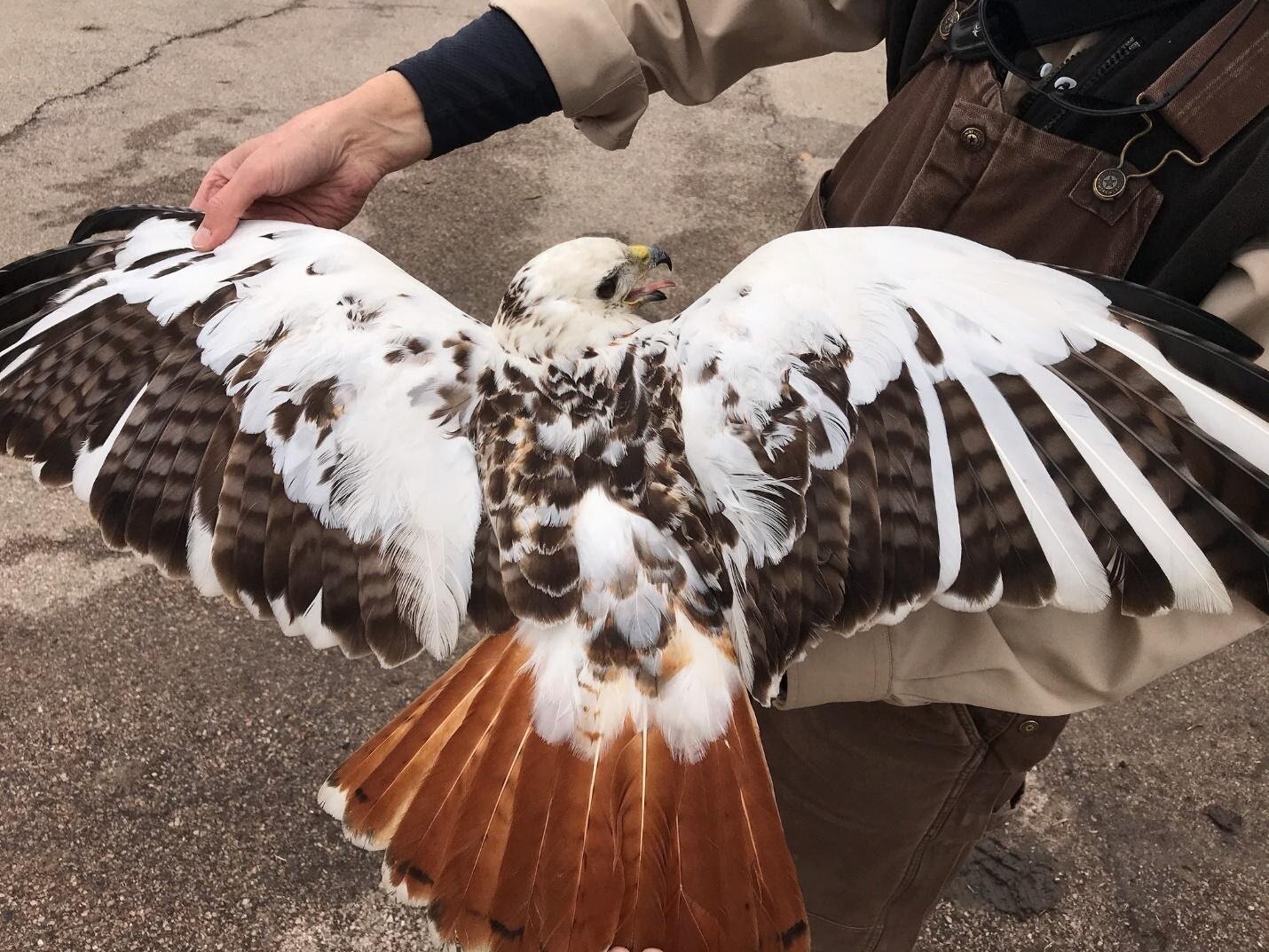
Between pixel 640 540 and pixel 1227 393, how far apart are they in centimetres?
107

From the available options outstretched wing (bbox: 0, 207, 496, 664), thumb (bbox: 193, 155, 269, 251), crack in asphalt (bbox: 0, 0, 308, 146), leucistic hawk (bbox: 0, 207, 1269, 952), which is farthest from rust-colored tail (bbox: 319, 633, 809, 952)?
crack in asphalt (bbox: 0, 0, 308, 146)

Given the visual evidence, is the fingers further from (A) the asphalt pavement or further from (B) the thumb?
(A) the asphalt pavement

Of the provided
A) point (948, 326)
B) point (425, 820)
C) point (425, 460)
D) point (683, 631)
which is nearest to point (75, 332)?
point (425, 460)

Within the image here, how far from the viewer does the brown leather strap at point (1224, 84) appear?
1.50m

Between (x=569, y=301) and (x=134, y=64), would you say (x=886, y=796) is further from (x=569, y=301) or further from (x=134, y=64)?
(x=134, y=64)

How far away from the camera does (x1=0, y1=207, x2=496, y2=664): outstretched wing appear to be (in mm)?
1888

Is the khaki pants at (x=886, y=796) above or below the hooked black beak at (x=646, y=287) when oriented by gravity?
below

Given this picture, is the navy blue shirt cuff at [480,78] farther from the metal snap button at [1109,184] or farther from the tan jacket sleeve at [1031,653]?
the tan jacket sleeve at [1031,653]

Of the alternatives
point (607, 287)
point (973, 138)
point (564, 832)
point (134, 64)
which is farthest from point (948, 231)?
point (134, 64)

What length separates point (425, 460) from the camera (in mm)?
1910

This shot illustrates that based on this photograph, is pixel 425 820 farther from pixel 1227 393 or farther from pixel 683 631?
pixel 1227 393

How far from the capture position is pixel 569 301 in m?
2.20

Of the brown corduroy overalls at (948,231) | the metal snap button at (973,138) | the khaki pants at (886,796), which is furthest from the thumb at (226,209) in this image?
the khaki pants at (886,796)

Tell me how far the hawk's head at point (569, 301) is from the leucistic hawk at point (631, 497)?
13cm
